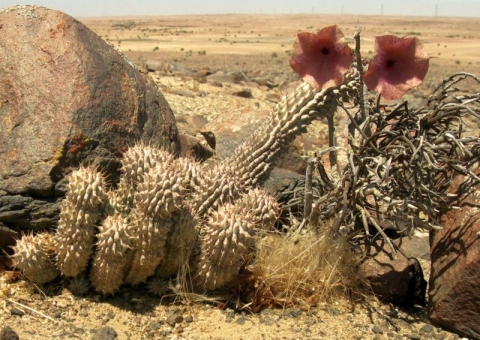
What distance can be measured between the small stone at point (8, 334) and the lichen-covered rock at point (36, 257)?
540 mm

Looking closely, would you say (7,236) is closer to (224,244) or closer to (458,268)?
(224,244)

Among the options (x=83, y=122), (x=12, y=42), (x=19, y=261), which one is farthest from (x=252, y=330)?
(x=12, y=42)

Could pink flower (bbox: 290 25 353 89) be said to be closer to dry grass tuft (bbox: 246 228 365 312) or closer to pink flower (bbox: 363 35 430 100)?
pink flower (bbox: 363 35 430 100)

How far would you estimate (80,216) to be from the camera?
375 centimetres

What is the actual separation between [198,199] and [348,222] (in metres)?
1.25

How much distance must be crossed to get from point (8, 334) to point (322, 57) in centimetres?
249

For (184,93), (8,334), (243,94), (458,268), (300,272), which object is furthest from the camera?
(243,94)

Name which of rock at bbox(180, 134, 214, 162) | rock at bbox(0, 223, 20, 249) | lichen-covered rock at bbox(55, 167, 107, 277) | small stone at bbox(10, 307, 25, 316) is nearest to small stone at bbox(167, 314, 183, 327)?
lichen-covered rock at bbox(55, 167, 107, 277)

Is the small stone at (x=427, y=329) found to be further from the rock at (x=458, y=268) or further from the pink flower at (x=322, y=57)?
the pink flower at (x=322, y=57)

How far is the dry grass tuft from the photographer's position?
168 inches

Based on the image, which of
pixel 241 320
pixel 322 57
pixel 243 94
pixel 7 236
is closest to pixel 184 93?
pixel 243 94

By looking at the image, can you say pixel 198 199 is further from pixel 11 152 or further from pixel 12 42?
pixel 12 42

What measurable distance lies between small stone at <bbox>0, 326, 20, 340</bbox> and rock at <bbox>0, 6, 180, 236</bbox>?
0.85 meters

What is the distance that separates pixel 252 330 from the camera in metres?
3.97
